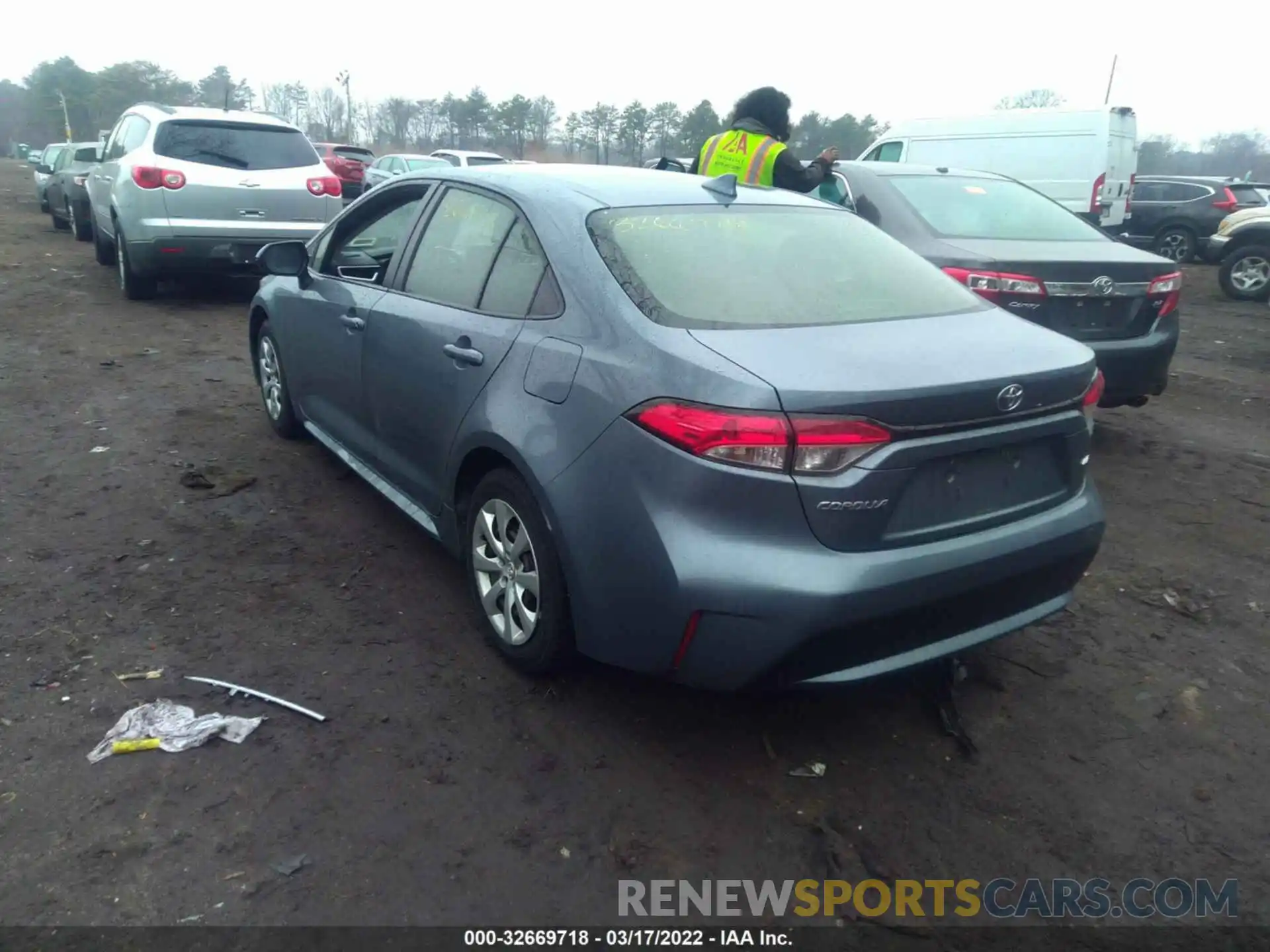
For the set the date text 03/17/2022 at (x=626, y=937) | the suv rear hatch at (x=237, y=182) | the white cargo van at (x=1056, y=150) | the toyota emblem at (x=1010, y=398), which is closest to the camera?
the date text 03/17/2022 at (x=626, y=937)

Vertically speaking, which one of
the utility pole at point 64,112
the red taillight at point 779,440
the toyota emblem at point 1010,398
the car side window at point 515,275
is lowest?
the red taillight at point 779,440

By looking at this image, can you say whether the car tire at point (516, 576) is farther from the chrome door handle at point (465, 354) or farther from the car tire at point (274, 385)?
the car tire at point (274, 385)

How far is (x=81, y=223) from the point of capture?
15.0 m

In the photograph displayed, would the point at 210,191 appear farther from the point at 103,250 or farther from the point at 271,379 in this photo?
the point at 271,379

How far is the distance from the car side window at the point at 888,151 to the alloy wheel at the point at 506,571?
12825mm

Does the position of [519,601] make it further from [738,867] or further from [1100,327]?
[1100,327]

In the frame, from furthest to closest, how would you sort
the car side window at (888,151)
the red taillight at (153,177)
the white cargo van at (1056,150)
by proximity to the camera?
1. the car side window at (888,151)
2. the white cargo van at (1056,150)
3. the red taillight at (153,177)

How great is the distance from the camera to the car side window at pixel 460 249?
11.4 feet

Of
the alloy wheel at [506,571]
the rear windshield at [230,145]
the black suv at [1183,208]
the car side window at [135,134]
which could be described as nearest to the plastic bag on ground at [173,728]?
the alloy wheel at [506,571]

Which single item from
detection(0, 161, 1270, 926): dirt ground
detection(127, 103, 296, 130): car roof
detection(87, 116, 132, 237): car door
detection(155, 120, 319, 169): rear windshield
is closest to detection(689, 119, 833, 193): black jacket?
detection(0, 161, 1270, 926): dirt ground

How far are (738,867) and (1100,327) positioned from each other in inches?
159

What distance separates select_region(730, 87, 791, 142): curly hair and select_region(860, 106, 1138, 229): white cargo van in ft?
23.9

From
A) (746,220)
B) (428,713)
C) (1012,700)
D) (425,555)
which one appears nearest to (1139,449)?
(1012,700)

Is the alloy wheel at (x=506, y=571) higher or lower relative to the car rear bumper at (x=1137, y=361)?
lower
